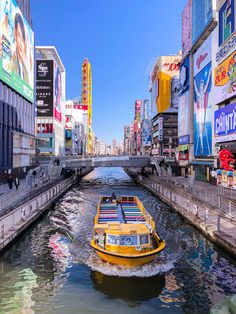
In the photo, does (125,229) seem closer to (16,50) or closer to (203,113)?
(16,50)

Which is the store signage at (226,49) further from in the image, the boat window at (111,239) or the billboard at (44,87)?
the billboard at (44,87)

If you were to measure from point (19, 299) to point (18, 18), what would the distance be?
58.4 meters

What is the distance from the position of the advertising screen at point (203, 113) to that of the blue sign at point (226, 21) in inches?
347

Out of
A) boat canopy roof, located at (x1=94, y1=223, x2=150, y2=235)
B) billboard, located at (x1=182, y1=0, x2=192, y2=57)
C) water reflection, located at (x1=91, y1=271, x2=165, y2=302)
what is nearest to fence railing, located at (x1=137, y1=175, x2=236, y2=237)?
boat canopy roof, located at (x1=94, y1=223, x2=150, y2=235)

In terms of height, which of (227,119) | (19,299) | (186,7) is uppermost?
(186,7)

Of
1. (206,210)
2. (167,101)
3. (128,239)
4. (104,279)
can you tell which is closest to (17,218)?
(128,239)

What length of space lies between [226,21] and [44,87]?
84371 millimetres

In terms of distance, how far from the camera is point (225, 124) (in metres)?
52.3

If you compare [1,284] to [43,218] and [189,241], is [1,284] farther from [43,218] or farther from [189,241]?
[43,218]

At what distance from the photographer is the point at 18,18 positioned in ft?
207

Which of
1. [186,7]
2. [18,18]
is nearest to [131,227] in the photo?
[18,18]

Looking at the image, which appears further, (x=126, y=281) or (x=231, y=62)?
(x=231, y=62)

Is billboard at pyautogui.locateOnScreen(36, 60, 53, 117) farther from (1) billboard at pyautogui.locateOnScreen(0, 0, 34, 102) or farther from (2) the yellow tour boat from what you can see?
(2) the yellow tour boat

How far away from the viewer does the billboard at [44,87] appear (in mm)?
125562
